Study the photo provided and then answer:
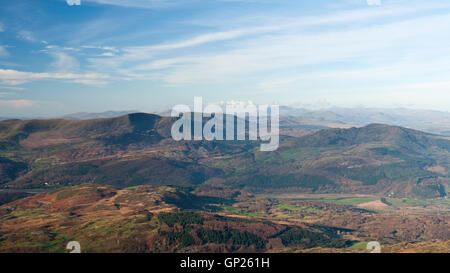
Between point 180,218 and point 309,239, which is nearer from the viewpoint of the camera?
point 309,239

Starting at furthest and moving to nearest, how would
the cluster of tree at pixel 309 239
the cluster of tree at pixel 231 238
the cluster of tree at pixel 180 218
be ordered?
the cluster of tree at pixel 180 218 → the cluster of tree at pixel 309 239 → the cluster of tree at pixel 231 238

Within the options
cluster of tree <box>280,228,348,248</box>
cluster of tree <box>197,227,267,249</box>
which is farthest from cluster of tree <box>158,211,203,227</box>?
cluster of tree <box>280,228,348,248</box>

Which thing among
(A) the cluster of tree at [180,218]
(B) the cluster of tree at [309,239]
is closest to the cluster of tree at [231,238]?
(A) the cluster of tree at [180,218]

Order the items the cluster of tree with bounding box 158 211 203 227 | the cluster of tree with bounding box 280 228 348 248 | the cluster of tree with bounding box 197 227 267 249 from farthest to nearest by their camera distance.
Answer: the cluster of tree with bounding box 158 211 203 227 < the cluster of tree with bounding box 280 228 348 248 < the cluster of tree with bounding box 197 227 267 249

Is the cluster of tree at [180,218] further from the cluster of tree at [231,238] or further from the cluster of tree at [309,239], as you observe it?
the cluster of tree at [309,239]

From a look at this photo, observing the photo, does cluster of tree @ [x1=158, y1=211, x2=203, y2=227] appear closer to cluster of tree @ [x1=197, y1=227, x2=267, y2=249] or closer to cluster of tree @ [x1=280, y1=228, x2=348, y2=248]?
cluster of tree @ [x1=197, y1=227, x2=267, y2=249]

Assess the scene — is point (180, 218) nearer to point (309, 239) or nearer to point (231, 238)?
point (231, 238)

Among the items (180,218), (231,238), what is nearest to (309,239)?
(231,238)

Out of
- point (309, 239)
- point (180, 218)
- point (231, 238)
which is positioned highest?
point (180, 218)

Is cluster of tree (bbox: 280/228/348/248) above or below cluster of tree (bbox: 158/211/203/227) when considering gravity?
below

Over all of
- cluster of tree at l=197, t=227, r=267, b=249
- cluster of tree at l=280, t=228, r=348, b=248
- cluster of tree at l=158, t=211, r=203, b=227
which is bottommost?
cluster of tree at l=280, t=228, r=348, b=248

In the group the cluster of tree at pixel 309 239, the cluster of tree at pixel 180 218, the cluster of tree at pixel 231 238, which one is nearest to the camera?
the cluster of tree at pixel 231 238
